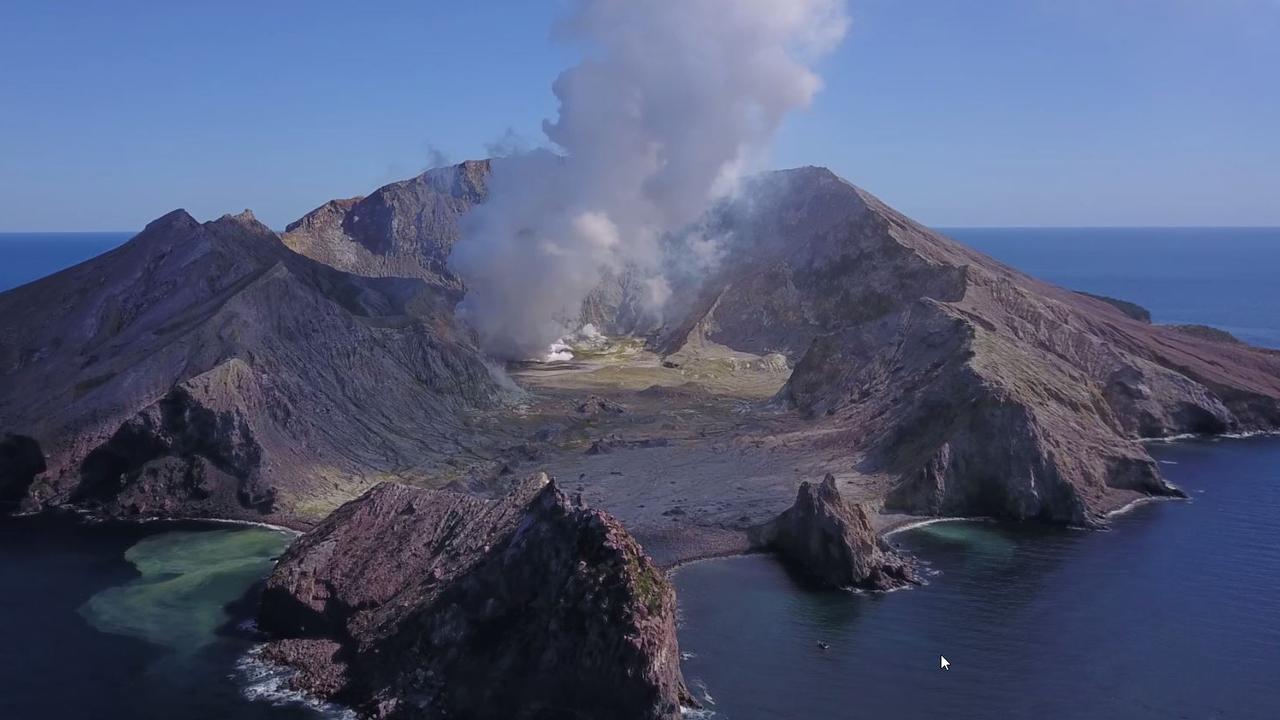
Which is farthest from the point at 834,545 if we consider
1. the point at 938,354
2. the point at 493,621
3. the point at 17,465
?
the point at 17,465

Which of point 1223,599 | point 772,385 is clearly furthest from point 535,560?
point 772,385

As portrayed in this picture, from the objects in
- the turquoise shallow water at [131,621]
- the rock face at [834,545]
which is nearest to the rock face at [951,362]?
the rock face at [834,545]

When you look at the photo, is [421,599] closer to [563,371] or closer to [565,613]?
[565,613]

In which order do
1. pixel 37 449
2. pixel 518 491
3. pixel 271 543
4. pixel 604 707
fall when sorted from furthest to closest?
pixel 37 449 < pixel 271 543 < pixel 518 491 < pixel 604 707

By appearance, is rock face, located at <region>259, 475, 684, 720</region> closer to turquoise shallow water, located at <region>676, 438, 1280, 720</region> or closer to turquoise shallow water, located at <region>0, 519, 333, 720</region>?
turquoise shallow water, located at <region>0, 519, 333, 720</region>

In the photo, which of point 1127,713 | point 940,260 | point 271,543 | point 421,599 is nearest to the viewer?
point 1127,713

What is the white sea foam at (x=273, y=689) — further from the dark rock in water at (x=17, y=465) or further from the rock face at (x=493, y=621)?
the dark rock in water at (x=17, y=465)
